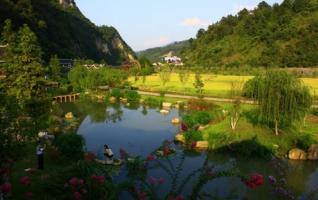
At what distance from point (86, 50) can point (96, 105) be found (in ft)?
374

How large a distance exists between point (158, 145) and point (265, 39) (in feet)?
291

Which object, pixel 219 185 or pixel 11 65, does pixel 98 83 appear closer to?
pixel 11 65

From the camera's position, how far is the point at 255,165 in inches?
916

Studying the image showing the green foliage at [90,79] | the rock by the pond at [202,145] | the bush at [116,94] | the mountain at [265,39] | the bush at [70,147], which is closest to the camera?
the bush at [70,147]

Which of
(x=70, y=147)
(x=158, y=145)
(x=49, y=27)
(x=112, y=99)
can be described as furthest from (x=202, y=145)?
(x=49, y=27)

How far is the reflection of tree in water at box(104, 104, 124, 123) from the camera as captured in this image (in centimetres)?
4106

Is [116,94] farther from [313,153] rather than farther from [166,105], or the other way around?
[313,153]

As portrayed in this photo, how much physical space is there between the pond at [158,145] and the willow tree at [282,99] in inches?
153

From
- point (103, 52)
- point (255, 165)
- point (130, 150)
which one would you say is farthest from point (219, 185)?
point (103, 52)

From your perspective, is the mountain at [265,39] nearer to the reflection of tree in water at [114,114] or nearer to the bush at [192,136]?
the reflection of tree in water at [114,114]

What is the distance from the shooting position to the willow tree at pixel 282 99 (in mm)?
26109

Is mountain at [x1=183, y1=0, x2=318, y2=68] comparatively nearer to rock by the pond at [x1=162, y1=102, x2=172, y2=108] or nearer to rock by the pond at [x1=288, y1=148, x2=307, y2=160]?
rock by the pond at [x1=162, y1=102, x2=172, y2=108]

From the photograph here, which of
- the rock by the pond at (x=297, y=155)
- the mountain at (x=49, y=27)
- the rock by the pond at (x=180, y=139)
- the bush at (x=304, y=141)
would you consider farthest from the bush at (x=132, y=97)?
the mountain at (x=49, y=27)

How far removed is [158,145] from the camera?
1128 inches
